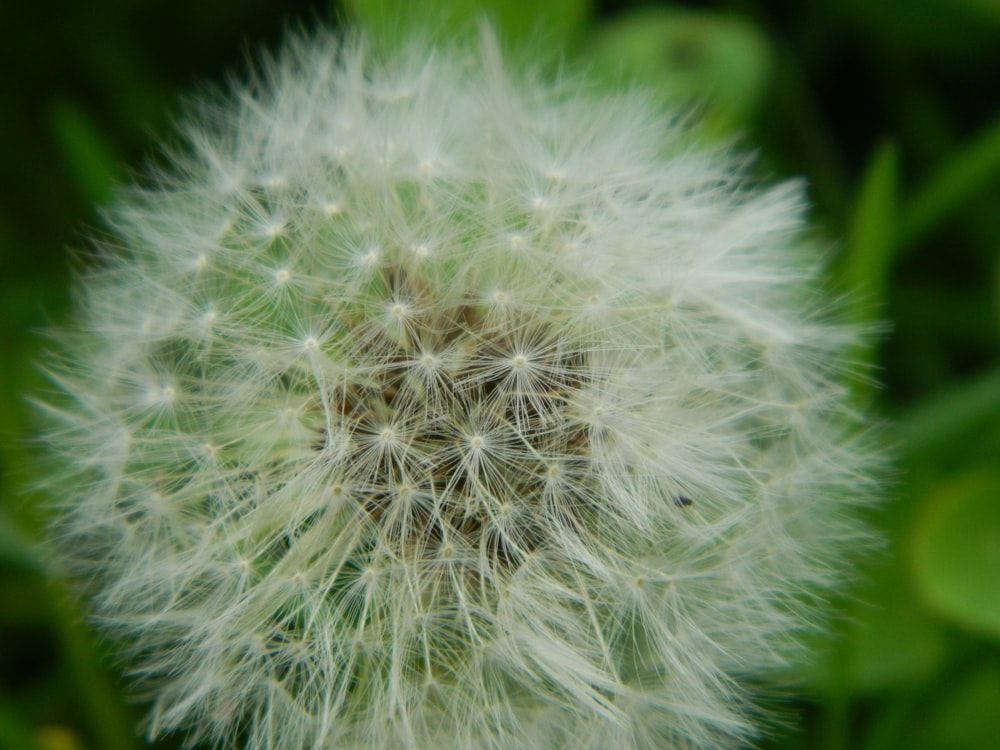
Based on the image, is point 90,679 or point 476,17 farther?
point 476,17

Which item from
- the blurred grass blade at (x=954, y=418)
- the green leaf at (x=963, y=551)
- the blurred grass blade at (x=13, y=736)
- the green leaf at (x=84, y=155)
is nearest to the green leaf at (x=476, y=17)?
the green leaf at (x=84, y=155)

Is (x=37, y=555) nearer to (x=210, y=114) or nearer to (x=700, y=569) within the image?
(x=210, y=114)

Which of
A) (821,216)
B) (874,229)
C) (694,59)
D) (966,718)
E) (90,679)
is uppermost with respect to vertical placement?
(694,59)

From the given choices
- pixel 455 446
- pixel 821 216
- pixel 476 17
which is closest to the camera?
pixel 455 446

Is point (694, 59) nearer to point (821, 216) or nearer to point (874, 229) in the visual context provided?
point (821, 216)

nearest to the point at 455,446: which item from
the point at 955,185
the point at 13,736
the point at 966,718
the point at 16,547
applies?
the point at 13,736

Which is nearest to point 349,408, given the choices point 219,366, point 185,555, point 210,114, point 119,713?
point 219,366
